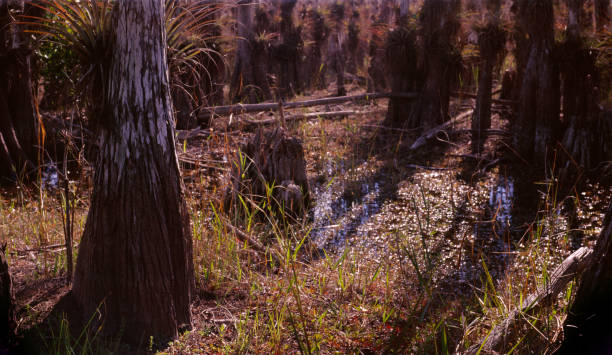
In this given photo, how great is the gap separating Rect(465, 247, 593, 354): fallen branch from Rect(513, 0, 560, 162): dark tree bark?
4.82 m

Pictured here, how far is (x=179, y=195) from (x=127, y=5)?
105cm

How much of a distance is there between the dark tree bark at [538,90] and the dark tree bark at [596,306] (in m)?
5.72

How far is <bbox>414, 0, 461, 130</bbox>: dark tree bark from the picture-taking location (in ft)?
30.0

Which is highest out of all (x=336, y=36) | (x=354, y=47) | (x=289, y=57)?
(x=336, y=36)

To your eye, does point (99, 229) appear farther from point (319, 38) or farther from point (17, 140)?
point (319, 38)

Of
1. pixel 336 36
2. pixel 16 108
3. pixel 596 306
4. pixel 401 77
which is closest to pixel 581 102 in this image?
pixel 401 77

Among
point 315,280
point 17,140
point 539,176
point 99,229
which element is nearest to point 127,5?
point 99,229

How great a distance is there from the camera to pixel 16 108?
22.6ft

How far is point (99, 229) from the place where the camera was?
2646 mm

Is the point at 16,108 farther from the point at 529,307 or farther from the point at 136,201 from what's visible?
the point at 529,307

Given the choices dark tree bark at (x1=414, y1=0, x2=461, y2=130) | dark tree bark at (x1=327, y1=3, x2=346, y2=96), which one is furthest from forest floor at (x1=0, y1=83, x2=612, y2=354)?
dark tree bark at (x1=327, y1=3, x2=346, y2=96)

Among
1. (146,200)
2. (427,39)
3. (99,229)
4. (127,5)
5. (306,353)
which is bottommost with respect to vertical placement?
(306,353)

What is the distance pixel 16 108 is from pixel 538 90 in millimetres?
7840

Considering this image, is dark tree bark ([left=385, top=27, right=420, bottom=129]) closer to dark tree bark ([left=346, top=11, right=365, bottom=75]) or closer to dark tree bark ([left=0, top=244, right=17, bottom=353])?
dark tree bark ([left=0, top=244, right=17, bottom=353])
